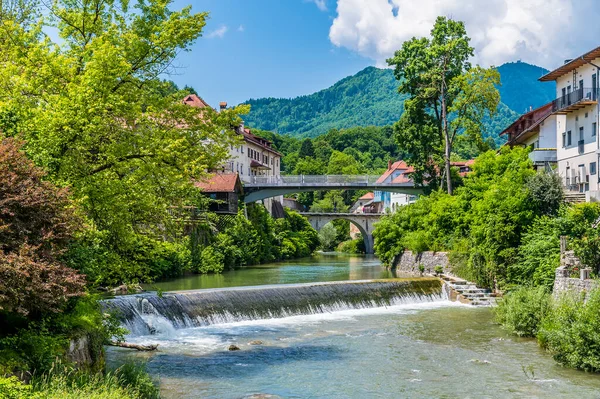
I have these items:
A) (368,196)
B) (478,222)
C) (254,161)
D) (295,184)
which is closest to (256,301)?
(478,222)

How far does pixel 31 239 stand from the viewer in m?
10.7

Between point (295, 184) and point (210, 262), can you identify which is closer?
point (210, 262)

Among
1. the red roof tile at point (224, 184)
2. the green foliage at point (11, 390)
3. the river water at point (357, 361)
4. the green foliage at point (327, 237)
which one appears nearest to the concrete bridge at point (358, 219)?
the green foliage at point (327, 237)

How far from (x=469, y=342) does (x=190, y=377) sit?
8787 mm

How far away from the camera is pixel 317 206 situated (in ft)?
352

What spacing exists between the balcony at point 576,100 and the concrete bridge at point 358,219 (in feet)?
149

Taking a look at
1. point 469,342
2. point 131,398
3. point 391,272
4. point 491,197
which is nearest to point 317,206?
point 391,272

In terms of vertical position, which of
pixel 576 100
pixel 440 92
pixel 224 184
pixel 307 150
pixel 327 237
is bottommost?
→ pixel 327 237

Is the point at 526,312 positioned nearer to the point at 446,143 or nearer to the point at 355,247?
the point at 446,143

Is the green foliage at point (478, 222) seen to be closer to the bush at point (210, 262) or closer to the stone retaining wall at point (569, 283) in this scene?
the stone retaining wall at point (569, 283)

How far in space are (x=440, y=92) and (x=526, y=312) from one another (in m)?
26.6

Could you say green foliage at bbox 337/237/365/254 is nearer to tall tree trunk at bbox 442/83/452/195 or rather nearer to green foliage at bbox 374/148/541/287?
green foliage at bbox 374/148/541/287

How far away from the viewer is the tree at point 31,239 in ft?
32.2

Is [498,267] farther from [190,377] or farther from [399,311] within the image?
[190,377]
